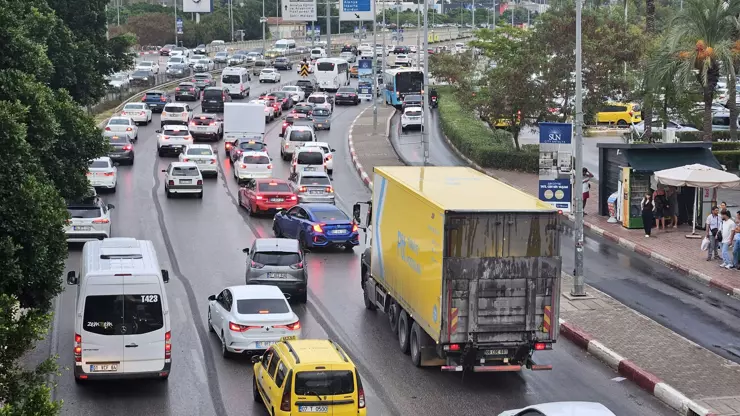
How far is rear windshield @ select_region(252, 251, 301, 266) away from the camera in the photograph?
26766 mm

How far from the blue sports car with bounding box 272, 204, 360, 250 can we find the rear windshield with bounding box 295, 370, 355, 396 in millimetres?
16424

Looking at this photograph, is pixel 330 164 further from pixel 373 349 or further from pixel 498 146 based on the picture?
pixel 373 349

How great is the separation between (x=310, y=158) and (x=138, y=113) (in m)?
21.6

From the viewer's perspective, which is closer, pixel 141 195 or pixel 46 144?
pixel 46 144

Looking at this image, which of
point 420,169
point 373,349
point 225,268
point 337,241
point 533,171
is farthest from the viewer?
point 533,171

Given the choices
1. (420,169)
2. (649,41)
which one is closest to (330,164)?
(649,41)

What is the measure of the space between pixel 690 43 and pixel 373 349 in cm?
2743

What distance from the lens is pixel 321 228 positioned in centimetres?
3322

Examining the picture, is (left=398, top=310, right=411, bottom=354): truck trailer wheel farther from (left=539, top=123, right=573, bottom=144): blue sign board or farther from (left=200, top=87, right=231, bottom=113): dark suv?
(left=200, top=87, right=231, bottom=113): dark suv

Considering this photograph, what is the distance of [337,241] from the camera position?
33344 millimetres

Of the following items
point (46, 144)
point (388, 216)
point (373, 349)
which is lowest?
point (373, 349)

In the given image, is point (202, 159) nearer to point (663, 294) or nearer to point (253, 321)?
point (663, 294)

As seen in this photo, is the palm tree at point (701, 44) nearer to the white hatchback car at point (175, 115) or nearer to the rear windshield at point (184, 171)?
the rear windshield at point (184, 171)

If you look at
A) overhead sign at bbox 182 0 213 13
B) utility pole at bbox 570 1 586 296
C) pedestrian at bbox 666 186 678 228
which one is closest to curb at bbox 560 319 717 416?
utility pole at bbox 570 1 586 296
